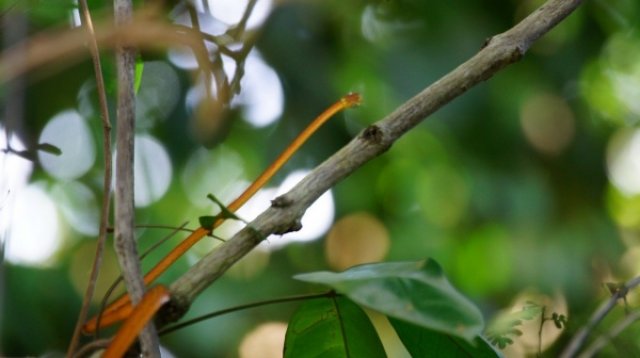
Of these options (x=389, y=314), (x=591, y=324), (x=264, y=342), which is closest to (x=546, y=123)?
(x=264, y=342)

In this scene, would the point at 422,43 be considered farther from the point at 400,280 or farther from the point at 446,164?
the point at 400,280

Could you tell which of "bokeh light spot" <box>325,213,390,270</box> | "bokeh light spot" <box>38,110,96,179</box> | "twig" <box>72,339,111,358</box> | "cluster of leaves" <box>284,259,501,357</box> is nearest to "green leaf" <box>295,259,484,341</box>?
"cluster of leaves" <box>284,259,501,357</box>

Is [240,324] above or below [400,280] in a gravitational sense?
above

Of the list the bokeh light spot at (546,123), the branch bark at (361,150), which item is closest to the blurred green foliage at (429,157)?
the bokeh light spot at (546,123)

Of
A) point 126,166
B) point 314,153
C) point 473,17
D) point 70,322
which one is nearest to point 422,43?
point 473,17

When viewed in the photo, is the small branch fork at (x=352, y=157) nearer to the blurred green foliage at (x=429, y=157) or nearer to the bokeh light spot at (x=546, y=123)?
the blurred green foliage at (x=429, y=157)

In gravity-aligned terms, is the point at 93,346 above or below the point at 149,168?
below

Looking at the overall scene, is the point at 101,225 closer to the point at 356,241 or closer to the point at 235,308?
the point at 235,308
